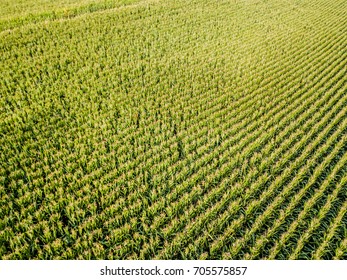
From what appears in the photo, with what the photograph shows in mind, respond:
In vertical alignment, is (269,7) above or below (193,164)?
above

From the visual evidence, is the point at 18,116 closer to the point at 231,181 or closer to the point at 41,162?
the point at 41,162

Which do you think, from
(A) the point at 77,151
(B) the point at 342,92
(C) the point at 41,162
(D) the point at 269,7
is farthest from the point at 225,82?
(D) the point at 269,7

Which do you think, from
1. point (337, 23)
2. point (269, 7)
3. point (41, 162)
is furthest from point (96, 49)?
point (337, 23)

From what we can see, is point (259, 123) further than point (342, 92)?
No

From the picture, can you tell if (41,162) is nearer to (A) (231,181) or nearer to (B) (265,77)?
(A) (231,181)

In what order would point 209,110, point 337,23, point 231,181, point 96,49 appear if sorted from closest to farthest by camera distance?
point 231,181
point 209,110
point 96,49
point 337,23
